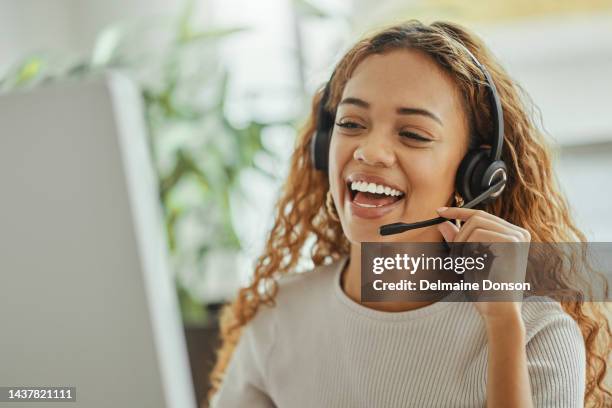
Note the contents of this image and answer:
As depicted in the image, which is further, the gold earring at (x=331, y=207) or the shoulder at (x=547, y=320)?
the gold earring at (x=331, y=207)

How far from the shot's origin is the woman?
582mm

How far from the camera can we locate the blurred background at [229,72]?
1.17m

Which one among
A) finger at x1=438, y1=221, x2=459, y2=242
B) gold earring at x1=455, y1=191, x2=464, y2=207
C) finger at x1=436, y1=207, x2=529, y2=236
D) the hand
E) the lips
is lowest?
the hand

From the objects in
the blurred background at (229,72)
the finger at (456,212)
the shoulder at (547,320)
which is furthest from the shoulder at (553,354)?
the blurred background at (229,72)

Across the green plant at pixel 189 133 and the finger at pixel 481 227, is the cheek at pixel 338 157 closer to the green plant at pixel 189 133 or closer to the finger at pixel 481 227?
the finger at pixel 481 227

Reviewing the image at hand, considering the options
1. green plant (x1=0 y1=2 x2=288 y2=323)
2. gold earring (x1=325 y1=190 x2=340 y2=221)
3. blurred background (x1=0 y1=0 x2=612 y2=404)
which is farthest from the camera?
green plant (x1=0 y1=2 x2=288 y2=323)

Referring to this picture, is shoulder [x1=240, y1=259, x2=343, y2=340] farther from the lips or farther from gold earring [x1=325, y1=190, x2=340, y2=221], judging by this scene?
the lips

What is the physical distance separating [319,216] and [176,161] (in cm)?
71

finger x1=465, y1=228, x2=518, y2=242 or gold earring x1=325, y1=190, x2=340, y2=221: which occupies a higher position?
gold earring x1=325, y1=190, x2=340, y2=221

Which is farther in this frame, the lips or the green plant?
the green plant

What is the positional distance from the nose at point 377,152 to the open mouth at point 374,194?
0.8 inches

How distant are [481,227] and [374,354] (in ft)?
0.63

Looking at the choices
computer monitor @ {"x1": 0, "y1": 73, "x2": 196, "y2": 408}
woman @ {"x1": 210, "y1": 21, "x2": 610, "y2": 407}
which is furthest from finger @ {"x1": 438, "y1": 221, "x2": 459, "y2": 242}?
computer monitor @ {"x1": 0, "y1": 73, "x2": 196, "y2": 408}

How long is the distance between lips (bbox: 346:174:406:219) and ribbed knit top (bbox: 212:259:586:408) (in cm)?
11
